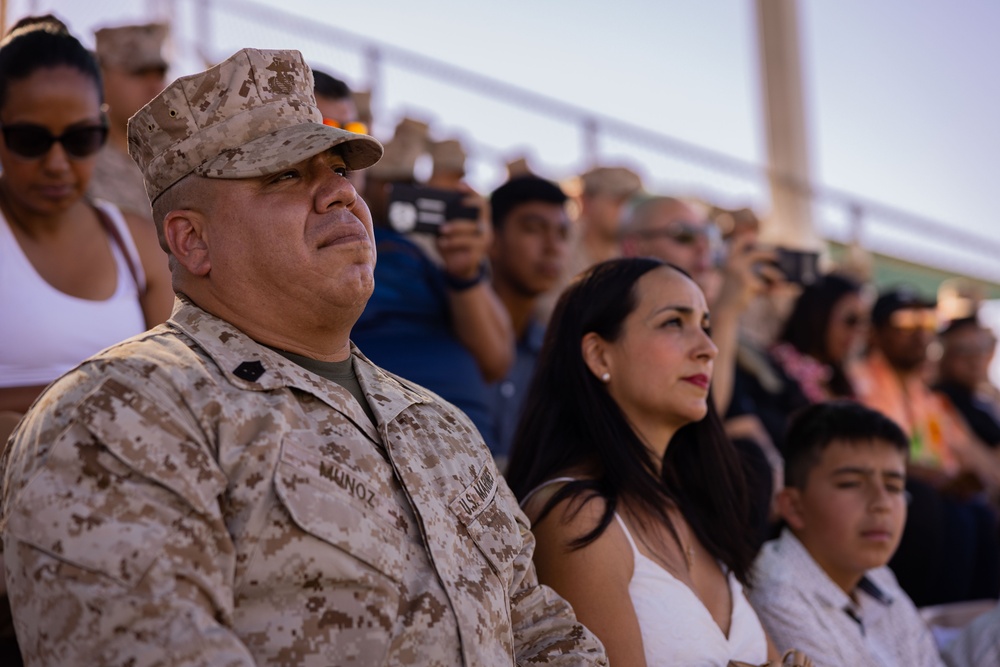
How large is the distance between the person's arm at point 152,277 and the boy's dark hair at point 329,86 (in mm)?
727

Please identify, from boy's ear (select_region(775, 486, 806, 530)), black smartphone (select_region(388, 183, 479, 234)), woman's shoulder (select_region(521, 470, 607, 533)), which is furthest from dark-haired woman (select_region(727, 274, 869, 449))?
woman's shoulder (select_region(521, 470, 607, 533))

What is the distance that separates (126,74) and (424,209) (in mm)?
1271

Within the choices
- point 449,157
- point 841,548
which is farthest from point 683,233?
point 841,548

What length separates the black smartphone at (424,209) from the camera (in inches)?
144

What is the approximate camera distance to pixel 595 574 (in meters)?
2.57

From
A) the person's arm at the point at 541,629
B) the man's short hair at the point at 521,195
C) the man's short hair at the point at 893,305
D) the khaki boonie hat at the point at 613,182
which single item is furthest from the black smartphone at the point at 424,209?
the man's short hair at the point at 893,305

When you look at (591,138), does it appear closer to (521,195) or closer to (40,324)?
(521,195)

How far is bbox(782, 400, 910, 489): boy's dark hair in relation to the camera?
3584 mm

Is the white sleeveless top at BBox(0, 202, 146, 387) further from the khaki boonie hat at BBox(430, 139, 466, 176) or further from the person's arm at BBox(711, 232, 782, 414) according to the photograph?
the person's arm at BBox(711, 232, 782, 414)

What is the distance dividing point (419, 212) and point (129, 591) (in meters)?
2.20

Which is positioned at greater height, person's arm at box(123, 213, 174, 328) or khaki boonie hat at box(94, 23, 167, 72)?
khaki boonie hat at box(94, 23, 167, 72)

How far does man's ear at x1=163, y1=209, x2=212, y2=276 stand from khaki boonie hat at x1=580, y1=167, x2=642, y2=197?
3963mm

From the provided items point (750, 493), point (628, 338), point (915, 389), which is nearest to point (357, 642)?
point (628, 338)

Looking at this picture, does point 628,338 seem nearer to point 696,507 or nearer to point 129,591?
point 696,507
